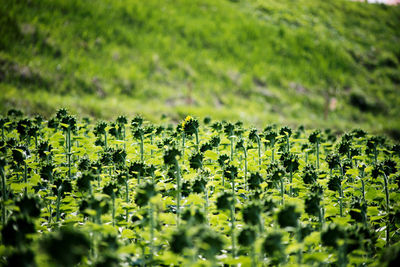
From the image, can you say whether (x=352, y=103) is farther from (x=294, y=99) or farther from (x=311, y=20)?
(x=311, y=20)

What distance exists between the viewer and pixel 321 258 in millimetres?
1821

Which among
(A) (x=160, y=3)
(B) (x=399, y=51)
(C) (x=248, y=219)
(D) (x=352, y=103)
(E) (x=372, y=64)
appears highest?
(A) (x=160, y=3)

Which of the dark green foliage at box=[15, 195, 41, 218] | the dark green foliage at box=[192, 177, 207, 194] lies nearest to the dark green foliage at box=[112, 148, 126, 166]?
the dark green foliage at box=[192, 177, 207, 194]

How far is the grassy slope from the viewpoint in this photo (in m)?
13.4

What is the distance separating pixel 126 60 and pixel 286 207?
16143 millimetres

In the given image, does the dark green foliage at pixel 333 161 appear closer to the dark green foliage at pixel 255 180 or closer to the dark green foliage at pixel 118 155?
the dark green foliage at pixel 255 180

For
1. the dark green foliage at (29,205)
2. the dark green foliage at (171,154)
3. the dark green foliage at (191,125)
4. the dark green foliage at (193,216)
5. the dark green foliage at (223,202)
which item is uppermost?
the dark green foliage at (191,125)

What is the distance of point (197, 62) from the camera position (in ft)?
63.0

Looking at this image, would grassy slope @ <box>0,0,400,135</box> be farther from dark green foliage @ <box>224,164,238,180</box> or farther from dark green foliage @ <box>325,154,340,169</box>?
dark green foliage @ <box>325,154,340,169</box>

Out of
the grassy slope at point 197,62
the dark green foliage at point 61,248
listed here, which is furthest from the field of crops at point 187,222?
the grassy slope at point 197,62

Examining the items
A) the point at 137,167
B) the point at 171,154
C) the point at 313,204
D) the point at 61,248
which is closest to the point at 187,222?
the point at 171,154

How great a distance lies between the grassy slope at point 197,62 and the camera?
1336 cm

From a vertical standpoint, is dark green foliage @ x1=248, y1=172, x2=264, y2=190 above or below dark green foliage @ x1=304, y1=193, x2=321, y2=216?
above

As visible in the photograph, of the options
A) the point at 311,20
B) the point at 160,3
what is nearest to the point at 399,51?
the point at 311,20
